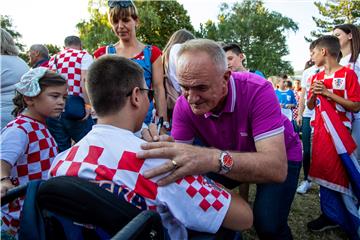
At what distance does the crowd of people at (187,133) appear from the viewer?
1210mm

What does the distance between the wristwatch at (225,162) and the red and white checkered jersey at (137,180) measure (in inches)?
8.5

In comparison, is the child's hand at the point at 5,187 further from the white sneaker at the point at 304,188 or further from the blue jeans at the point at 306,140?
the white sneaker at the point at 304,188

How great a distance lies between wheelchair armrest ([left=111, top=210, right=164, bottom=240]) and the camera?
0.86m

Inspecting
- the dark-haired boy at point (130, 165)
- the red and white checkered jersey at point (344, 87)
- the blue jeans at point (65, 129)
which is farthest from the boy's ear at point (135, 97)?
the red and white checkered jersey at point (344, 87)

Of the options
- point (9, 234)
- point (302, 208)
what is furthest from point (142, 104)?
point (302, 208)

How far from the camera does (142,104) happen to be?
55.1 inches

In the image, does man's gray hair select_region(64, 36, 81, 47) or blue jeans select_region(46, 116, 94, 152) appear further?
man's gray hair select_region(64, 36, 81, 47)

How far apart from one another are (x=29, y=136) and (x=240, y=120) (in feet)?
4.82

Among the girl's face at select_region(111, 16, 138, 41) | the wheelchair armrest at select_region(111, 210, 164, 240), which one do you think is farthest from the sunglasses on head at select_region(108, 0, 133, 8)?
the wheelchair armrest at select_region(111, 210, 164, 240)

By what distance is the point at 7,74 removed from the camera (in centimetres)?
305

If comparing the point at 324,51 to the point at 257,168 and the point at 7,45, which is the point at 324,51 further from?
the point at 7,45

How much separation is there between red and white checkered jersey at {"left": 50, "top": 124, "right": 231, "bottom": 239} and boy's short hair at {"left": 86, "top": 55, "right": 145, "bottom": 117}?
11cm

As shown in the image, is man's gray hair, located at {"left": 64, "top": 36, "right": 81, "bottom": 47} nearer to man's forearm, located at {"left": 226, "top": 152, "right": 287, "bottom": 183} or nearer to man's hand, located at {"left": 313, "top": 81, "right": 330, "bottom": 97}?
man's hand, located at {"left": 313, "top": 81, "right": 330, "bottom": 97}

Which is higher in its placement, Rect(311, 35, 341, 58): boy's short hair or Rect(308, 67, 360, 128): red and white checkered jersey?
Rect(311, 35, 341, 58): boy's short hair
